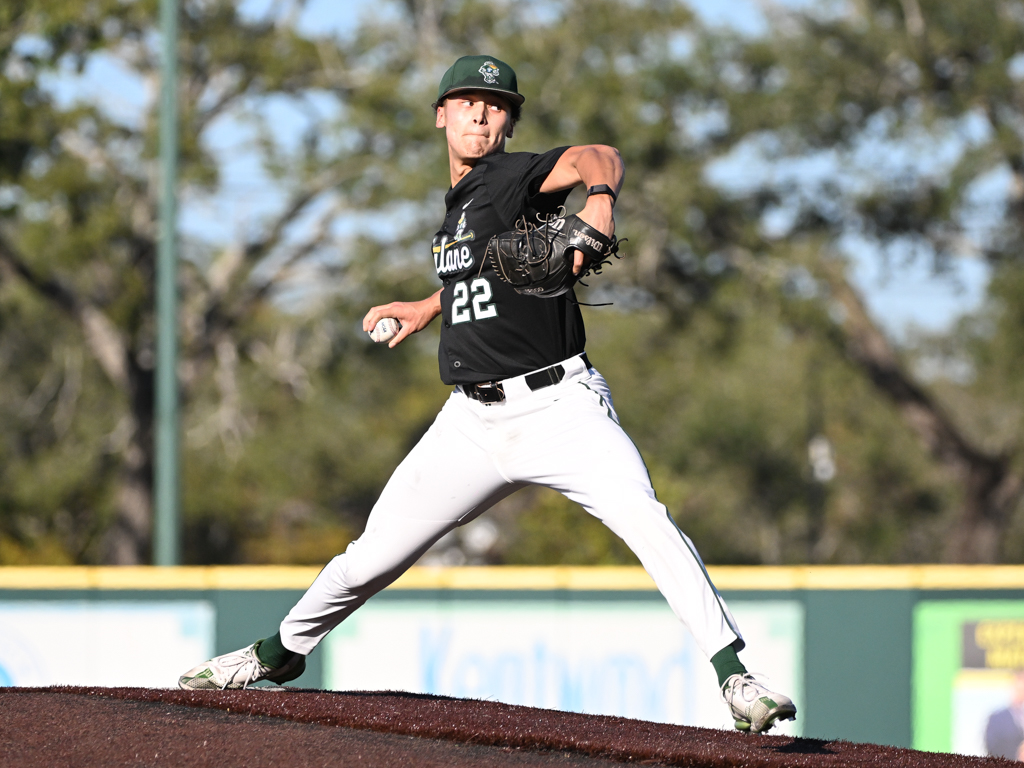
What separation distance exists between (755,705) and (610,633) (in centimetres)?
498

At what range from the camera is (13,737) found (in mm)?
3457

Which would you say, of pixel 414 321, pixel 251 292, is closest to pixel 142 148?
pixel 251 292

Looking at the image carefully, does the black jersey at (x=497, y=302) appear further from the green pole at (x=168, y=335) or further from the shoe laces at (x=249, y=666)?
the green pole at (x=168, y=335)

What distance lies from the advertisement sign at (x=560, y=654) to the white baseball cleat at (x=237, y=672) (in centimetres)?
394

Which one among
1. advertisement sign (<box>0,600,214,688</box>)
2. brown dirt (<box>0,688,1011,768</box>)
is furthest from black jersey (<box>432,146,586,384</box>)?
advertisement sign (<box>0,600,214,688</box>)

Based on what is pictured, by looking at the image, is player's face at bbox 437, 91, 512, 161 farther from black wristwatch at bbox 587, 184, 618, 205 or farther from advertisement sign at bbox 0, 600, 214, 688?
advertisement sign at bbox 0, 600, 214, 688

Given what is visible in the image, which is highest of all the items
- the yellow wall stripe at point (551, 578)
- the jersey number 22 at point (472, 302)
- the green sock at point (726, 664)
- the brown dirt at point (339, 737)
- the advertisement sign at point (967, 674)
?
the jersey number 22 at point (472, 302)

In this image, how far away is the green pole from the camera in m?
11.2

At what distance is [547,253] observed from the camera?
127 inches

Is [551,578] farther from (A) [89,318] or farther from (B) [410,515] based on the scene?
(A) [89,318]

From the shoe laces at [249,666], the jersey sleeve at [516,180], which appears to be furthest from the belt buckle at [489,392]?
the shoe laces at [249,666]

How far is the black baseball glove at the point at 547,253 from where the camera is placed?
3166 mm

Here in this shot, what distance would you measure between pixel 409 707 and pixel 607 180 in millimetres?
1990

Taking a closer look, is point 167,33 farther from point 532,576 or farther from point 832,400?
point 832,400
